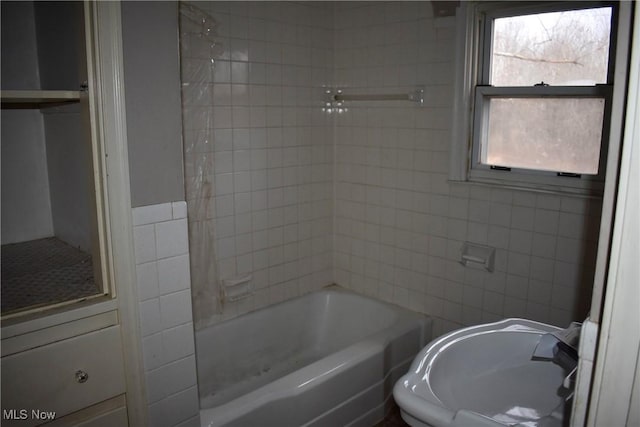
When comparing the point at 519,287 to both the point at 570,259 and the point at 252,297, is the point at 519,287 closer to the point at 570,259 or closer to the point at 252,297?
the point at 570,259

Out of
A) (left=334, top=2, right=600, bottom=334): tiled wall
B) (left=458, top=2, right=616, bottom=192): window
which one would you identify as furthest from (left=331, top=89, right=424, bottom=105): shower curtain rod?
(left=458, top=2, right=616, bottom=192): window

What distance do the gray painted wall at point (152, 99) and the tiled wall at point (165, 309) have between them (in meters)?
0.07

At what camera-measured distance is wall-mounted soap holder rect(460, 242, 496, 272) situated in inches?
95.9

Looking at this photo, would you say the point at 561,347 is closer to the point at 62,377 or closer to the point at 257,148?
the point at 62,377

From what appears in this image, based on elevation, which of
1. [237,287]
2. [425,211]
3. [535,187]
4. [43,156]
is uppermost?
[43,156]

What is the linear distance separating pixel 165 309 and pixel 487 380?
99cm

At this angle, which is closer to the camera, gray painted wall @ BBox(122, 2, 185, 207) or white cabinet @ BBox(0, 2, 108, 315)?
gray painted wall @ BBox(122, 2, 185, 207)

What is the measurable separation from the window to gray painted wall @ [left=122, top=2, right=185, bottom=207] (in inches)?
59.5

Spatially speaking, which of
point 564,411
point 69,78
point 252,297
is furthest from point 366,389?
point 69,78

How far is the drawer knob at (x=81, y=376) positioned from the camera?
54.3 inches

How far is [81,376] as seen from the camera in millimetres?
1384

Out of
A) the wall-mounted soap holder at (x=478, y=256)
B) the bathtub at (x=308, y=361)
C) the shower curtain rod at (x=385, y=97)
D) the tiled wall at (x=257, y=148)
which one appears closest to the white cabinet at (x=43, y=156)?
the tiled wall at (x=257, y=148)

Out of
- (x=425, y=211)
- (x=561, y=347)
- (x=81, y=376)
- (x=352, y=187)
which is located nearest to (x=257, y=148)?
(x=352, y=187)

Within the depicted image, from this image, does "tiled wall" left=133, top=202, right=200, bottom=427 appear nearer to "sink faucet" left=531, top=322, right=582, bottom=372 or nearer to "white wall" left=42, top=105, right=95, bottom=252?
"white wall" left=42, top=105, right=95, bottom=252
